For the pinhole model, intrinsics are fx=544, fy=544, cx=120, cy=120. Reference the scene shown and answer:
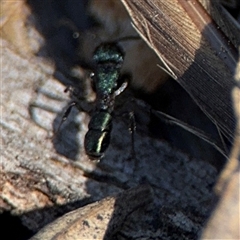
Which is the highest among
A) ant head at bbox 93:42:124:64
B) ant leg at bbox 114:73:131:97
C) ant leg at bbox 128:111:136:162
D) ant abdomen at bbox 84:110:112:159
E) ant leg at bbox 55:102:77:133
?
ant head at bbox 93:42:124:64

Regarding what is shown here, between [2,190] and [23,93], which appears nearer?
[2,190]

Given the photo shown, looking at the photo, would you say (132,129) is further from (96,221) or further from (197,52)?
(96,221)

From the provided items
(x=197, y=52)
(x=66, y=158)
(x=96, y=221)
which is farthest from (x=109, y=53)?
(x=96, y=221)

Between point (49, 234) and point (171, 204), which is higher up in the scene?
point (49, 234)

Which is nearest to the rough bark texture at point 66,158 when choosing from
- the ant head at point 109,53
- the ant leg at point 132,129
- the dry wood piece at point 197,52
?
the ant leg at point 132,129

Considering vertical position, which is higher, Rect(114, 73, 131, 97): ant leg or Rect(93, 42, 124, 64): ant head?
Rect(93, 42, 124, 64): ant head

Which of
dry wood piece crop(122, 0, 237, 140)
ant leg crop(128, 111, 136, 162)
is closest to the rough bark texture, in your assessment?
ant leg crop(128, 111, 136, 162)

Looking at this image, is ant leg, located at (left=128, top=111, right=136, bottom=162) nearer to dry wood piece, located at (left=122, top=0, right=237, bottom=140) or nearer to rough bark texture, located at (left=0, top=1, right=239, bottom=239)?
rough bark texture, located at (left=0, top=1, right=239, bottom=239)

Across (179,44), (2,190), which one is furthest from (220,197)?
(2,190)

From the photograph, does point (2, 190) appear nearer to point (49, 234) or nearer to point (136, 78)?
point (49, 234)
